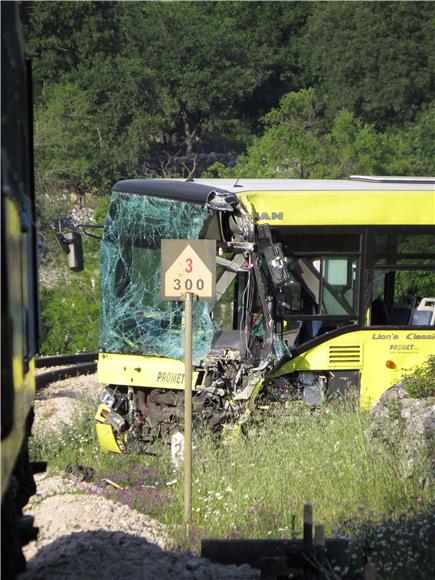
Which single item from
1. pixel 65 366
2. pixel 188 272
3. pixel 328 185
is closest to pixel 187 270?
pixel 188 272

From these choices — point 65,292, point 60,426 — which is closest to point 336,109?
point 65,292

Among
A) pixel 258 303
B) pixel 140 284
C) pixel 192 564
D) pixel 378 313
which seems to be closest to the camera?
pixel 192 564

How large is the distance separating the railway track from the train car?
1151 cm

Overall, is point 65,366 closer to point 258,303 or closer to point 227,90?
point 258,303

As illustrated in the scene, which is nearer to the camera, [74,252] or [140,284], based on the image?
[74,252]

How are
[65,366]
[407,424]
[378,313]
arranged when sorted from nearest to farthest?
[407,424] < [378,313] < [65,366]

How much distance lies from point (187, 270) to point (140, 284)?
260cm

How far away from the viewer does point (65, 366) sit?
2169cm

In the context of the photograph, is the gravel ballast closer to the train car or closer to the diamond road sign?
the train car

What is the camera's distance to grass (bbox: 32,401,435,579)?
9203 millimetres

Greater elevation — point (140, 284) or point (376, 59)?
point (376, 59)

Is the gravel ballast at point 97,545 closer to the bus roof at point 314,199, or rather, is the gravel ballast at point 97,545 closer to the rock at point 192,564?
the rock at point 192,564

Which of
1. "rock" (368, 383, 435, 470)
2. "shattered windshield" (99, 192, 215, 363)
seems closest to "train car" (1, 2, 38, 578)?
"rock" (368, 383, 435, 470)

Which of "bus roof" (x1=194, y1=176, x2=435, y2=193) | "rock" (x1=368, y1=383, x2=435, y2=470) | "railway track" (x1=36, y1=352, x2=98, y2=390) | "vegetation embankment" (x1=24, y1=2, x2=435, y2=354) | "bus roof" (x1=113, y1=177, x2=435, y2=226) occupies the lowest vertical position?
"railway track" (x1=36, y1=352, x2=98, y2=390)
